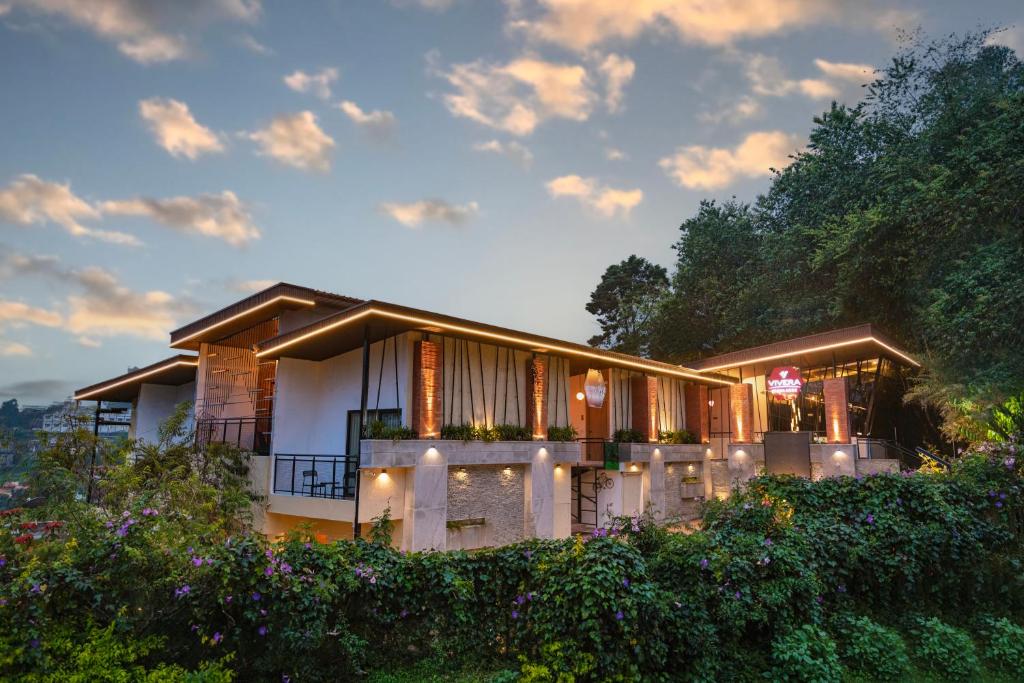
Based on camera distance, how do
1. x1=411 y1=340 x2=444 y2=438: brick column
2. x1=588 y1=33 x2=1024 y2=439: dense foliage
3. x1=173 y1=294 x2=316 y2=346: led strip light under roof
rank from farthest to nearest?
1. x1=588 y1=33 x2=1024 y2=439: dense foliage
2. x1=173 y1=294 x2=316 y2=346: led strip light under roof
3. x1=411 y1=340 x2=444 y2=438: brick column

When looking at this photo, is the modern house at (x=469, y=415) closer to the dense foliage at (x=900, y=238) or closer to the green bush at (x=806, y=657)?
the green bush at (x=806, y=657)

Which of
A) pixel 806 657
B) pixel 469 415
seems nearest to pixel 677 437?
pixel 469 415

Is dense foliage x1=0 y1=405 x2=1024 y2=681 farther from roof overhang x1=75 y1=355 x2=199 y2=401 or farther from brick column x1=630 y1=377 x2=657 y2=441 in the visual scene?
roof overhang x1=75 y1=355 x2=199 y2=401

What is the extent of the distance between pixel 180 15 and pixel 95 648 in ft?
32.4

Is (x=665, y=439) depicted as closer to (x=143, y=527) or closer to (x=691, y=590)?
(x=691, y=590)

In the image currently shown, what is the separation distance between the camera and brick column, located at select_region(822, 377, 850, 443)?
19.1 m

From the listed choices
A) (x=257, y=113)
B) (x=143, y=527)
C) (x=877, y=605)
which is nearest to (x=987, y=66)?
(x=877, y=605)

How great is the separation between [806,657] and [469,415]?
29.2 ft

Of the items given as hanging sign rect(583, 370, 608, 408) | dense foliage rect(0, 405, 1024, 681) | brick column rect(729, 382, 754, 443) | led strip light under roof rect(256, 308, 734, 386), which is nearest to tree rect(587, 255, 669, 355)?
brick column rect(729, 382, 754, 443)

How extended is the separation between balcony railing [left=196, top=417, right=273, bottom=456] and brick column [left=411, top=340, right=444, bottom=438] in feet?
14.0

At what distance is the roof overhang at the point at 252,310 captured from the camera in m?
13.9

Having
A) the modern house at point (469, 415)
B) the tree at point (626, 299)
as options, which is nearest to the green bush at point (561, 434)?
the modern house at point (469, 415)

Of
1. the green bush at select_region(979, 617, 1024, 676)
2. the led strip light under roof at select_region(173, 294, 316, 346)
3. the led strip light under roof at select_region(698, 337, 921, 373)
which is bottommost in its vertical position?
the green bush at select_region(979, 617, 1024, 676)

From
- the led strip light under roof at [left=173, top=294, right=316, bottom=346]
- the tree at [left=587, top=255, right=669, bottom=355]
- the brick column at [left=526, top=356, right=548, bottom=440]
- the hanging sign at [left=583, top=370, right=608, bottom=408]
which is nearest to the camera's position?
the led strip light under roof at [left=173, top=294, right=316, bottom=346]
